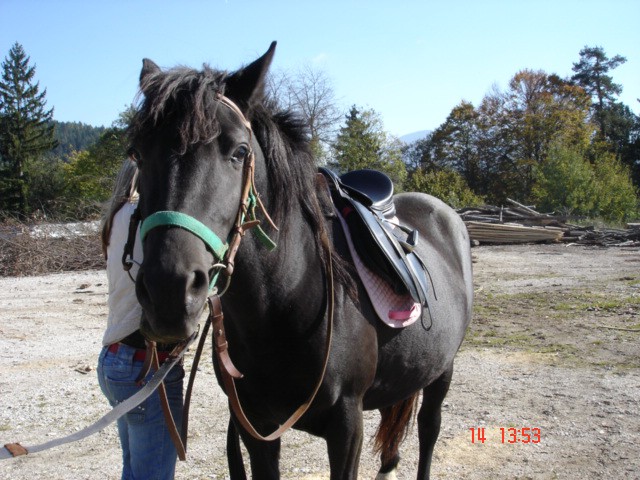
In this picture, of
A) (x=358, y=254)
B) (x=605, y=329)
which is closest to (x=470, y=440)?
(x=358, y=254)

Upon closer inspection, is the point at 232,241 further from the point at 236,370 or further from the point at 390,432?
the point at 390,432

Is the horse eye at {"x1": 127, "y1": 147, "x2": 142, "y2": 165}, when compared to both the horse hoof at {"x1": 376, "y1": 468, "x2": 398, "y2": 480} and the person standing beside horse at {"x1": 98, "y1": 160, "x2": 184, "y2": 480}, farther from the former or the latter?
the horse hoof at {"x1": 376, "y1": 468, "x2": 398, "y2": 480}

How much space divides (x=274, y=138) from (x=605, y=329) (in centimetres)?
636

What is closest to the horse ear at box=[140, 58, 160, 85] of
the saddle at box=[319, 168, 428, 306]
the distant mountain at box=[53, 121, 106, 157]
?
the saddle at box=[319, 168, 428, 306]

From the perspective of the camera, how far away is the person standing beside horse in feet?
7.26

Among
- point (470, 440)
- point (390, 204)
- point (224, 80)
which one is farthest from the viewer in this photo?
point (470, 440)

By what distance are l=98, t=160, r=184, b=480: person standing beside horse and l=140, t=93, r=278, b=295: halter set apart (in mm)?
584

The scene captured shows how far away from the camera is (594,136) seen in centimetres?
3891

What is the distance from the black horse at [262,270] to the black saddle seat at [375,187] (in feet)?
1.74

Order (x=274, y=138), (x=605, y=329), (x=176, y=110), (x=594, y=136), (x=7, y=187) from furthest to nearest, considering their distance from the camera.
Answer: (x=7, y=187) → (x=594, y=136) → (x=605, y=329) → (x=274, y=138) → (x=176, y=110)

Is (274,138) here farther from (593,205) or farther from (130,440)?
(593,205)

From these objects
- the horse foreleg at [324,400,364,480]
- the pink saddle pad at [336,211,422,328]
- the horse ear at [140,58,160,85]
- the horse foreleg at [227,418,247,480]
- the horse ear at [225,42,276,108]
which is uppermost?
the horse ear at [140,58,160,85]

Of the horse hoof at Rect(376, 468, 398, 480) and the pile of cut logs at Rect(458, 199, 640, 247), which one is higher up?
the pile of cut logs at Rect(458, 199, 640, 247)

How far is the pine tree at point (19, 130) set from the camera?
4338 cm
